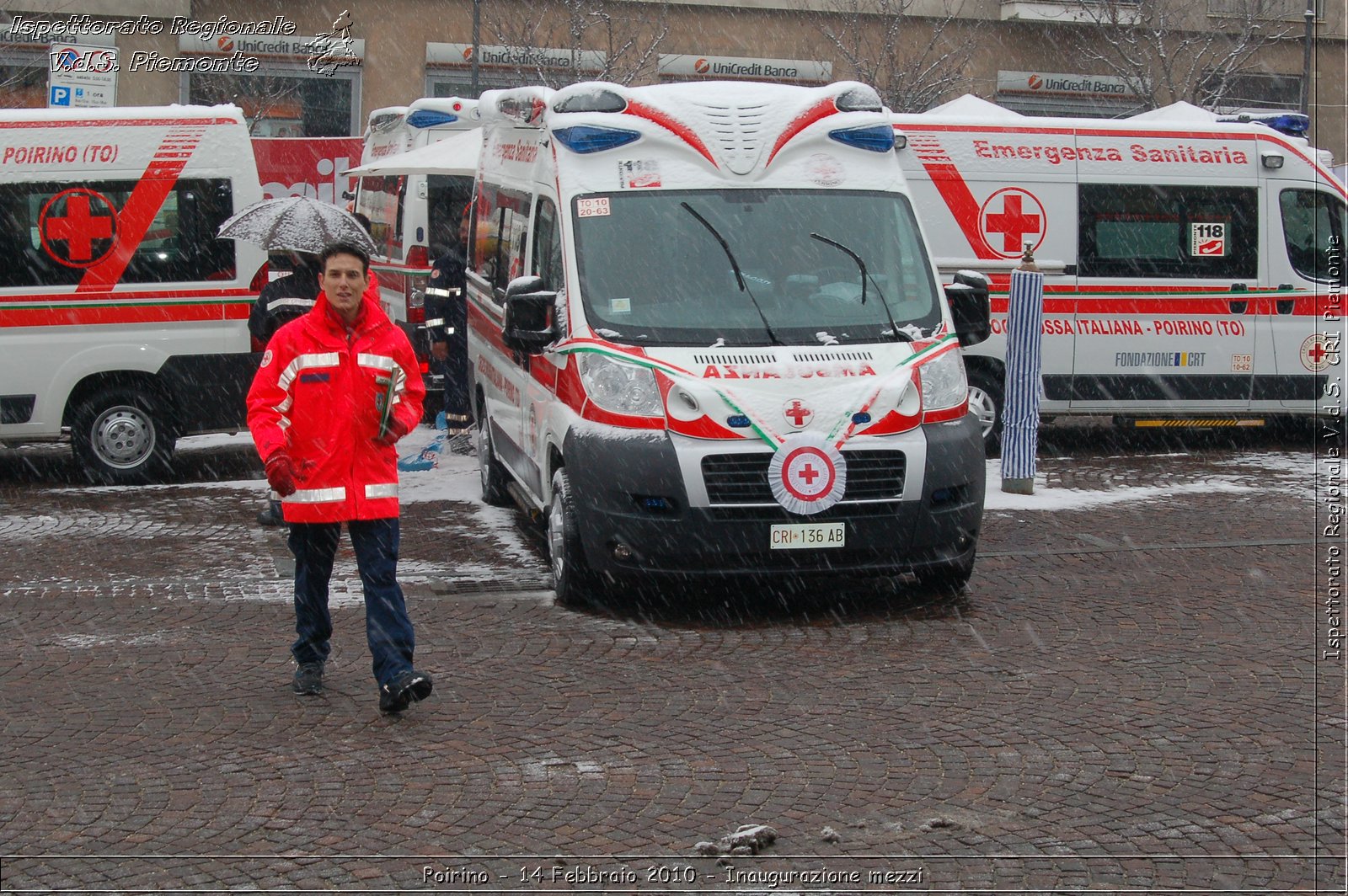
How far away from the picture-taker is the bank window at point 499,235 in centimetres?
997

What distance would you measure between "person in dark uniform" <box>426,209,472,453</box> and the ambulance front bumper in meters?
5.83

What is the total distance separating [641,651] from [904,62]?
2417cm

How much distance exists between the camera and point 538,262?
370 inches

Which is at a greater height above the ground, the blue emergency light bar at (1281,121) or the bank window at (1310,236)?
the blue emergency light bar at (1281,121)

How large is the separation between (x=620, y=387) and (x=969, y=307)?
216 centimetres

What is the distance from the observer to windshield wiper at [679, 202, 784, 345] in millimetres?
8428

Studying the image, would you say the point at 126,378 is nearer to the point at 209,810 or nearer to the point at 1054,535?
the point at 1054,535

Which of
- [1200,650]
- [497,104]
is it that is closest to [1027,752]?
[1200,650]

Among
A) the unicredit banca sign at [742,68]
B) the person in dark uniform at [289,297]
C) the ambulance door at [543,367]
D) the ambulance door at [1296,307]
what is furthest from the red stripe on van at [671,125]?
the unicredit banca sign at [742,68]


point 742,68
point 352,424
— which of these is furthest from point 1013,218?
point 742,68

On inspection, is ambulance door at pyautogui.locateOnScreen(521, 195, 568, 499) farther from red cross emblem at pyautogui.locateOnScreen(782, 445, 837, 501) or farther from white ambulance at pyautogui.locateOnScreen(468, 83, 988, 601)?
red cross emblem at pyautogui.locateOnScreen(782, 445, 837, 501)

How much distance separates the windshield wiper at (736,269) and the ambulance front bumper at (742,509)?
79cm

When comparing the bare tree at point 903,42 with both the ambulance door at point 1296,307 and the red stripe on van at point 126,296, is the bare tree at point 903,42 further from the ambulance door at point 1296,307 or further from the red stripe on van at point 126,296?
the red stripe on van at point 126,296

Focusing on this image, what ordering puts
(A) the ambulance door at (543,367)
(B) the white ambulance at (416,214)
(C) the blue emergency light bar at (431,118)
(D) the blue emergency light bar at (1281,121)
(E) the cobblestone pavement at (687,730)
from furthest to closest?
(C) the blue emergency light bar at (431,118), (B) the white ambulance at (416,214), (D) the blue emergency light bar at (1281,121), (A) the ambulance door at (543,367), (E) the cobblestone pavement at (687,730)
